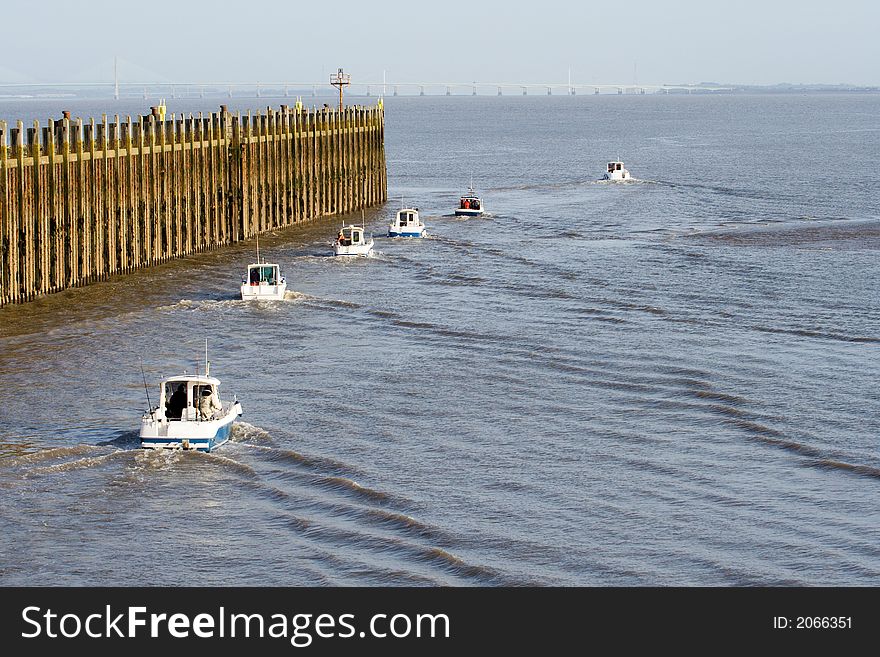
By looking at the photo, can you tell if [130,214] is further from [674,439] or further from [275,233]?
[674,439]

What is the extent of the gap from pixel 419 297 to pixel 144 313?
11.6 m

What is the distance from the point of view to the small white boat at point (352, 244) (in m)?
74.1

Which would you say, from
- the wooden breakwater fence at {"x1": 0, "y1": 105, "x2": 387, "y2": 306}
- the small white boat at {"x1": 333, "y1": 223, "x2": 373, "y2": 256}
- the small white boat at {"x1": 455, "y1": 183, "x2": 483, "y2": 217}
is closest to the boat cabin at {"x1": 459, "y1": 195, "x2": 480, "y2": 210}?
the small white boat at {"x1": 455, "y1": 183, "x2": 483, "y2": 217}

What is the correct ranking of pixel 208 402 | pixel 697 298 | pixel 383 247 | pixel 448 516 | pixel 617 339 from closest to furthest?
pixel 448 516
pixel 208 402
pixel 617 339
pixel 697 298
pixel 383 247

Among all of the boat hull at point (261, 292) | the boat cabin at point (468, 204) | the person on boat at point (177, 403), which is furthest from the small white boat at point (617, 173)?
the person on boat at point (177, 403)

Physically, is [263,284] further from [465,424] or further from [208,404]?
[208,404]

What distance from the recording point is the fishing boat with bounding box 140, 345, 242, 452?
36.5 m

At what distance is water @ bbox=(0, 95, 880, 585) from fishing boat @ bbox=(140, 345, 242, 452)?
412mm

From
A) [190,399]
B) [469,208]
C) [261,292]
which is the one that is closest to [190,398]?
[190,399]

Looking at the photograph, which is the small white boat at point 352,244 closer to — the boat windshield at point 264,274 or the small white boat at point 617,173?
the boat windshield at point 264,274

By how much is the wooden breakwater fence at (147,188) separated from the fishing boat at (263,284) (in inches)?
244
